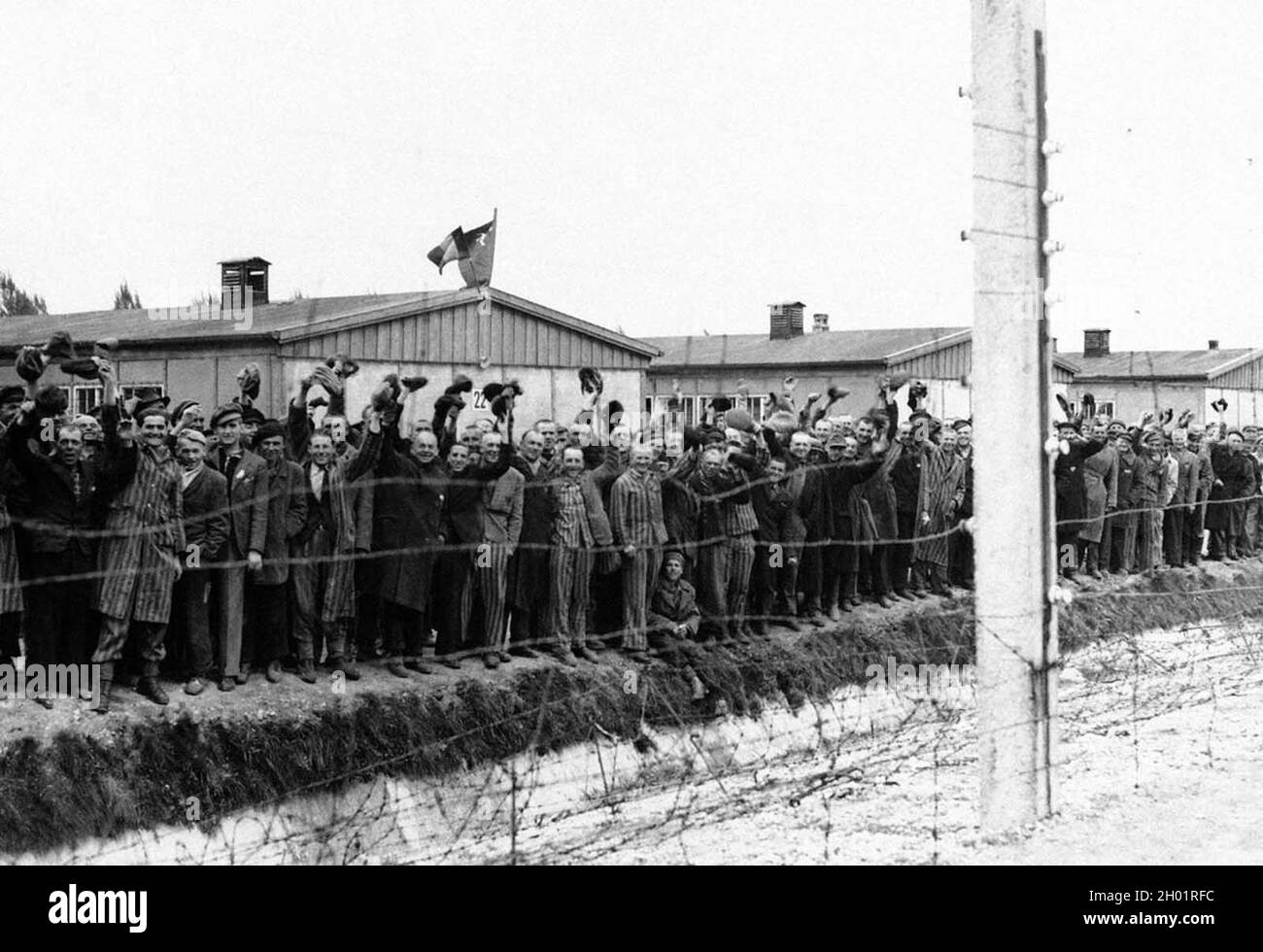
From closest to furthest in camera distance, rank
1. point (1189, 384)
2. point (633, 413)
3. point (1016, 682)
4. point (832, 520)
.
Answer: point (1016, 682) < point (832, 520) < point (633, 413) < point (1189, 384)

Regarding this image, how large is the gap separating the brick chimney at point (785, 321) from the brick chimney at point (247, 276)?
1110cm

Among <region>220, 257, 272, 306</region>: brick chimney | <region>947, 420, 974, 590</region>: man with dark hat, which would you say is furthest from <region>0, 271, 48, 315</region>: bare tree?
<region>947, 420, 974, 590</region>: man with dark hat

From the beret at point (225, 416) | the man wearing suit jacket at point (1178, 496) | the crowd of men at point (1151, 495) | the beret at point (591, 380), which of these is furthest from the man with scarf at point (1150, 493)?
the beret at point (225, 416)

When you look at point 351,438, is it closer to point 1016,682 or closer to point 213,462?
point 213,462

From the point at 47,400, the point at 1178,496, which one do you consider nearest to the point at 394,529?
the point at 47,400

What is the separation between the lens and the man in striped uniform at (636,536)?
10977mm

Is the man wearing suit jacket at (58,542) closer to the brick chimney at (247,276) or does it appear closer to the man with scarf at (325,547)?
the man with scarf at (325,547)

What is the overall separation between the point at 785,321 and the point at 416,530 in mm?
19679

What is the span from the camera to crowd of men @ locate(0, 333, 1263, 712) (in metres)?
8.47

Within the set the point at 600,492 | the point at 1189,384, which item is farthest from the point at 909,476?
the point at 1189,384

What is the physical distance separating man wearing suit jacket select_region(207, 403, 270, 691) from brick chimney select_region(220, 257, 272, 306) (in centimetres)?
1113

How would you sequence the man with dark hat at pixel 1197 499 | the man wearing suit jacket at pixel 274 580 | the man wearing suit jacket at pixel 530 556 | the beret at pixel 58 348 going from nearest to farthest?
the beret at pixel 58 348
the man wearing suit jacket at pixel 274 580
the man wearing suit jacket at pixel 530 556
the man with dark hat at pixel 1197 499

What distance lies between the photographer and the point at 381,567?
9.78 metres

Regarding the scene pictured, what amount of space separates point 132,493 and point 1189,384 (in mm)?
27673
